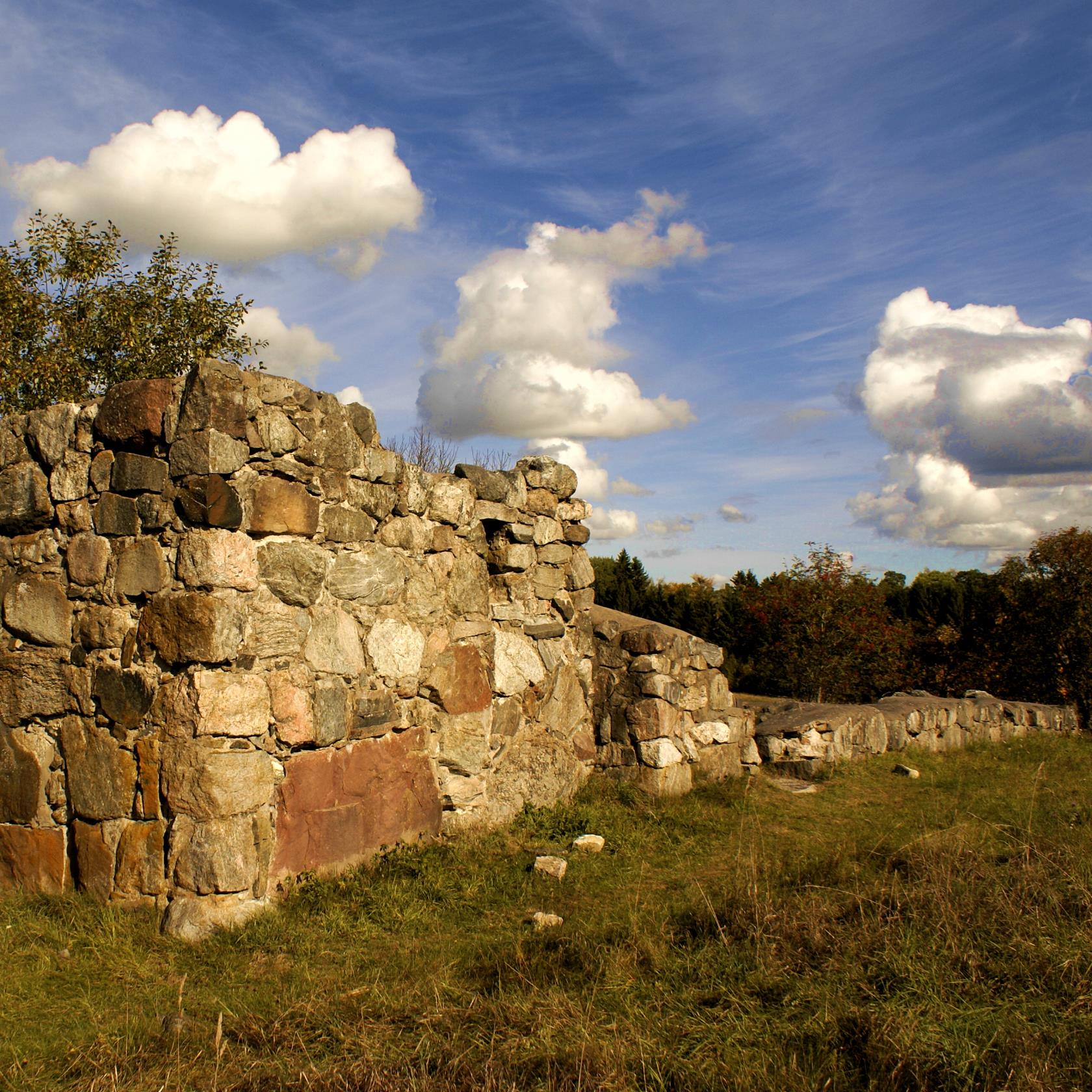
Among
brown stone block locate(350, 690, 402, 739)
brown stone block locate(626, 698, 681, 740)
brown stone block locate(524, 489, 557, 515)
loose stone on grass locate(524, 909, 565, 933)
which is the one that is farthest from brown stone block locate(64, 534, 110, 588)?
brown stone block locate(626, 698, 681, 740)

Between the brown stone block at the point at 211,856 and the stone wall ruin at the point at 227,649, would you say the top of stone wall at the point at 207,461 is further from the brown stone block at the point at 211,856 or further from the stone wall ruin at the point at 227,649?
the brown stone block at the point at 211,856

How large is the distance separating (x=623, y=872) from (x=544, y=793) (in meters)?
1.22

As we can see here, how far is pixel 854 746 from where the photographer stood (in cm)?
926

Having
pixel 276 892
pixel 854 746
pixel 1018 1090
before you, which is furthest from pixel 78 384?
pixel 1018 1090

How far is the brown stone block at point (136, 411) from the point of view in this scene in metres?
4.48

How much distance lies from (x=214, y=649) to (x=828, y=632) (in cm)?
1110

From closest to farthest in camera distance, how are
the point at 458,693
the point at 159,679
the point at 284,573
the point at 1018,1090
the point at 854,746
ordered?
the point at 1018,1090 → the point at 159,679 → the point at 284,573 → the point at 458,693 → the point at 854,746

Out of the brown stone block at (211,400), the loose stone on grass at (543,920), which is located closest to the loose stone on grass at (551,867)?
the loose stone on grass at (543,920)

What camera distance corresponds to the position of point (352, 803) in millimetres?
4973

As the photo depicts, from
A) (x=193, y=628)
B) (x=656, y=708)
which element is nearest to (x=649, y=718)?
(x=656, y=708)

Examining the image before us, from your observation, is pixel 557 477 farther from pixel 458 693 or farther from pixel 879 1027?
pixel 879 1027

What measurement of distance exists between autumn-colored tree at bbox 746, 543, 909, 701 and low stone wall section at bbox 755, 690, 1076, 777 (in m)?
1.51

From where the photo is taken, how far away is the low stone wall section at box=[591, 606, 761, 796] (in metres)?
7.16

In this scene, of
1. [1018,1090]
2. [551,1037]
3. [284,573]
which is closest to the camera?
[1018,1090]
